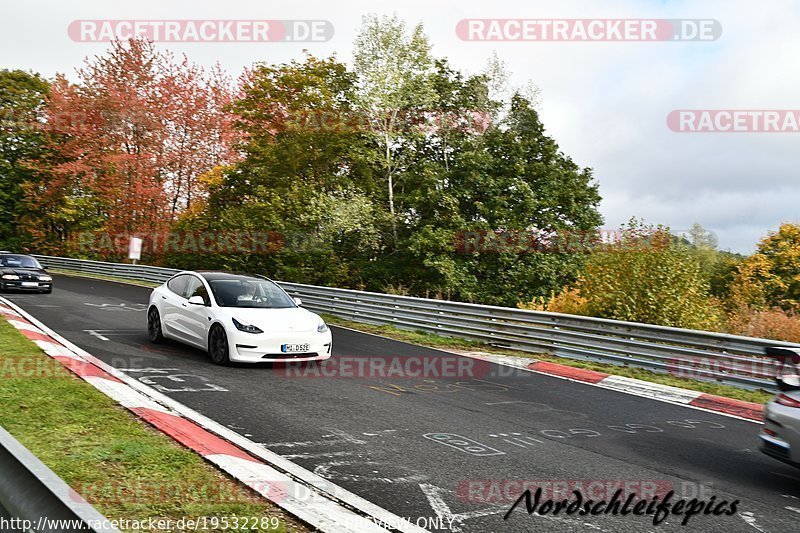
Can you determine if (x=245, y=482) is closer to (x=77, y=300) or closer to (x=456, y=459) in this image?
(x=456, y=459)

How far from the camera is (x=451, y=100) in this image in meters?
35.7

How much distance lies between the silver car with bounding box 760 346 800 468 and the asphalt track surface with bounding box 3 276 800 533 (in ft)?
1.23

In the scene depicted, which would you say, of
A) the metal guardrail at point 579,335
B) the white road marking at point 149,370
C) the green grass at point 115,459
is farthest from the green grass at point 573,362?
the green grass at point 115,459

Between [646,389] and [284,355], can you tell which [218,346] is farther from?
[646,389]

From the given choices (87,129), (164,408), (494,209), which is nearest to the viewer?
(164,408)

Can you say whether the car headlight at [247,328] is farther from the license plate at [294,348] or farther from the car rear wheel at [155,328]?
the car rear wheel at [155,328]

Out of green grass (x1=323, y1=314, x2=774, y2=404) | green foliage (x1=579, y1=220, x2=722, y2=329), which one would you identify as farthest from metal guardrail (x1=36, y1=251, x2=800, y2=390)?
green foliage (x1=579, y1=220, x2=722, y2=329)

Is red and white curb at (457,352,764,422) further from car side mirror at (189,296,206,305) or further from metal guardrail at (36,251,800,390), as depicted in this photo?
car side mirror at (189,296,206,305)

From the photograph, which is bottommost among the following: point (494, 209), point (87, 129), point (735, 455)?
point (735, 455)

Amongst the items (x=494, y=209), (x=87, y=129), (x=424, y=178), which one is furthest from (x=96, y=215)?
(x=494, y=209)

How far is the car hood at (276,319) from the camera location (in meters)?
10.8

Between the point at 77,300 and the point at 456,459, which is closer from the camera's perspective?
the point at 456,459

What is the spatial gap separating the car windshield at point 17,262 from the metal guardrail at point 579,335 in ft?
36.6

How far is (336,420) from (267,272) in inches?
1089
